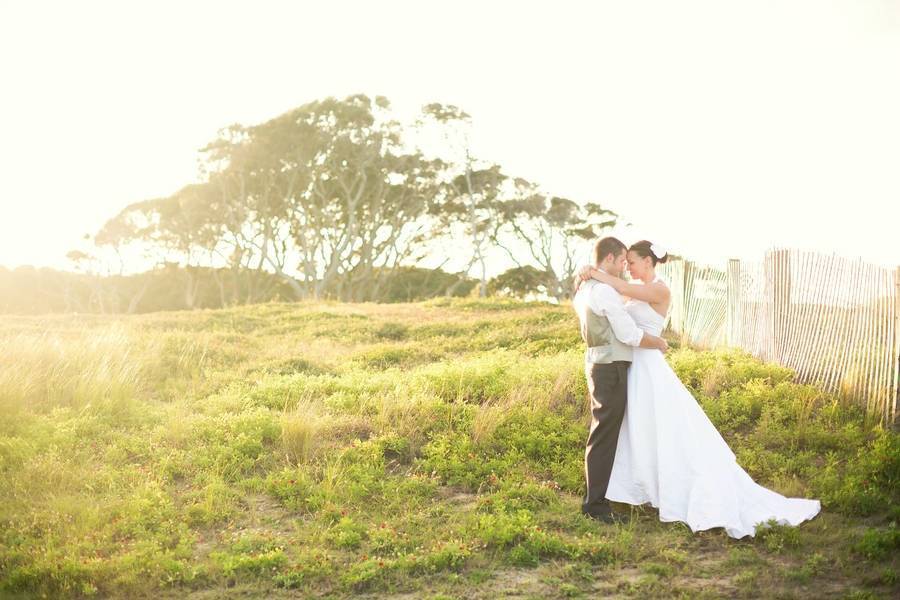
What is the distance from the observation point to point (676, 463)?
6086 millimetres

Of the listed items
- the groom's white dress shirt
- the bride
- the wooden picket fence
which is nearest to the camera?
the groom's white dress shirt

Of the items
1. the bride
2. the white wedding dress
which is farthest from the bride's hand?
the white wedding dress

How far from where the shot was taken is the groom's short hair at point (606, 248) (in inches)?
237

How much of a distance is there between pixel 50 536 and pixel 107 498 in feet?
2.36

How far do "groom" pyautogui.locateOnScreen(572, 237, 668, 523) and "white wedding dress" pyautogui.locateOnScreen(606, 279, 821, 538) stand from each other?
0.47 feet

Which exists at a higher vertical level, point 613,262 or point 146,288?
point 613,262

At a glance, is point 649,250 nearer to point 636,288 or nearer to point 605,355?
point 636,288

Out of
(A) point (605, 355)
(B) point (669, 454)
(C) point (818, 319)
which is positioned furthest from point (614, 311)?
(C) point (818, 319)

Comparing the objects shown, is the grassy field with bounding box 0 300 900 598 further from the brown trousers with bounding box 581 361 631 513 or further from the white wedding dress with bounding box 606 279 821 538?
the brown trousers with bounding box 581 361 631 513

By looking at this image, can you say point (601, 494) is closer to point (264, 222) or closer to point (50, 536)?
point (50, 536)

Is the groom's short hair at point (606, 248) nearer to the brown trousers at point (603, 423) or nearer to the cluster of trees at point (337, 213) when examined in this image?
the brown trousers at point (603, 423)

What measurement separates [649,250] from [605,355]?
3.22 ft

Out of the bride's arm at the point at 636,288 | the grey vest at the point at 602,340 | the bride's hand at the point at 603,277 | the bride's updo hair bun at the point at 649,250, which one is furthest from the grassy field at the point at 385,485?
the bride's updo hair bun at the point at 649,250

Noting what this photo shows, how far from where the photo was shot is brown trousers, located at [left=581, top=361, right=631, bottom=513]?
6.07 meters
